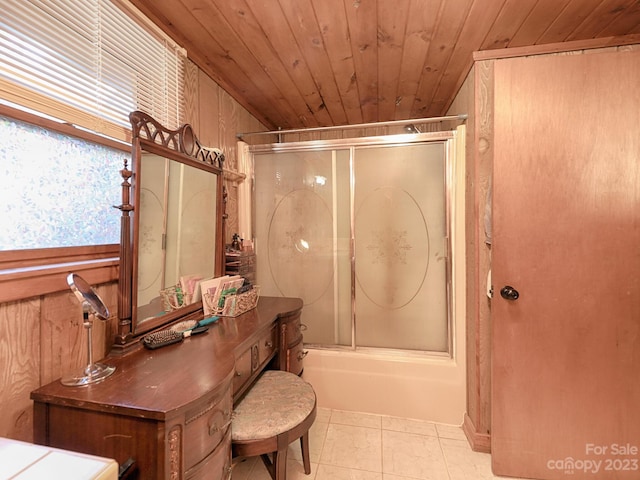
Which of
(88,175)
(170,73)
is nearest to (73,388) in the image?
(88,175)

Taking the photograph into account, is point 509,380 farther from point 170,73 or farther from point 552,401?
point 170,73

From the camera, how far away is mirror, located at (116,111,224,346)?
1.02 m

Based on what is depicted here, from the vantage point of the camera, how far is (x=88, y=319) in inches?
32.9

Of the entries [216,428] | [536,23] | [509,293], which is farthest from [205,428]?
[536,23]

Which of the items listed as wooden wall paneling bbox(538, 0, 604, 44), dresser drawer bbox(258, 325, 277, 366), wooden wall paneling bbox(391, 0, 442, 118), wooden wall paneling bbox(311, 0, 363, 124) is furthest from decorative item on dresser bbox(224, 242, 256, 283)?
wooden wall paneling bbox(538, 0, 604, 44)

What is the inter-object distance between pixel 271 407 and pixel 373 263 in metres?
1.16

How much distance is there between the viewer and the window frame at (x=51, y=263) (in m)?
0.77

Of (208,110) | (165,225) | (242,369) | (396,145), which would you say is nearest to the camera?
(242,369)

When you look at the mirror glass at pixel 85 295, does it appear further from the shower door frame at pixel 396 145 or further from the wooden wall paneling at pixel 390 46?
the wooden wall paneling at pixel 390 46

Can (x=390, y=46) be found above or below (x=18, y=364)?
above

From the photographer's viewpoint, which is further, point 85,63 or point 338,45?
point 338,45

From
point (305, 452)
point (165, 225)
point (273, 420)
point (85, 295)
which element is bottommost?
point (305, 452)

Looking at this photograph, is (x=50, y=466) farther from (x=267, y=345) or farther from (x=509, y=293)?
(x=509, y=293)

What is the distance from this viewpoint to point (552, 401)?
1369 mm
